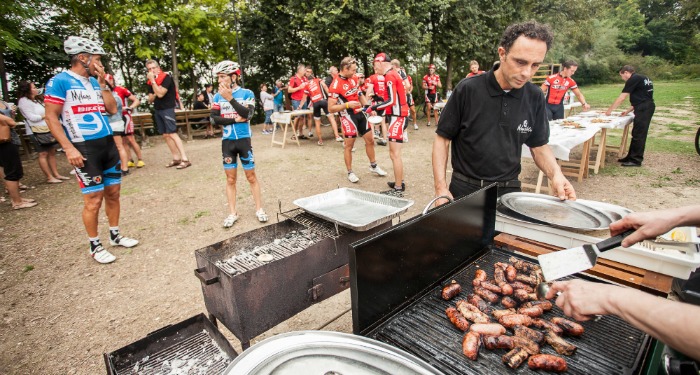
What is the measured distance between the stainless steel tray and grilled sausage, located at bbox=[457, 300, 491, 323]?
0.77 meters

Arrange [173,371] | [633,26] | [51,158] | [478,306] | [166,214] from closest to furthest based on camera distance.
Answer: [478,306], [173,371], [166,214], [51,158], [633,26]

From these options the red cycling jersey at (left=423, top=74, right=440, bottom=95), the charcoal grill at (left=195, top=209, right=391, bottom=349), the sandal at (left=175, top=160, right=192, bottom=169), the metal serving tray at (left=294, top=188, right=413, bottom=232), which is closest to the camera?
the charcoal grill at (left=195, top=209, right=391, bottom=349)

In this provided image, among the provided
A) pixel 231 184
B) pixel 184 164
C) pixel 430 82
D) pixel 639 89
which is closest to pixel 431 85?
pixel 430 82

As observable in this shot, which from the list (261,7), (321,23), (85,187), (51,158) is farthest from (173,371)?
(261,7)

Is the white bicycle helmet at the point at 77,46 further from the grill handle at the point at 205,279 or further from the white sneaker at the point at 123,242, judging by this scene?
the grill handle at the point at 205,279

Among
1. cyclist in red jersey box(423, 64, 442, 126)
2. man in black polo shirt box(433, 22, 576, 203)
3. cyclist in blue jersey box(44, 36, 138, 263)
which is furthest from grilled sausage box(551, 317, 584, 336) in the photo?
cyclist in red jersey box(423, 64, 442, 126)

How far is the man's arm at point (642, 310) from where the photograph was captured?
2.91 feet

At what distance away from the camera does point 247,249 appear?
2.61m

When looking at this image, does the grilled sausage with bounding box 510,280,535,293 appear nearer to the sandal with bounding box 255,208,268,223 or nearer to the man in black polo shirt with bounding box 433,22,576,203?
the man in black polo shirt with bounding box 433,22,576,203

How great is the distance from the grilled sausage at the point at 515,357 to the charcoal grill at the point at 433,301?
0.08 feet

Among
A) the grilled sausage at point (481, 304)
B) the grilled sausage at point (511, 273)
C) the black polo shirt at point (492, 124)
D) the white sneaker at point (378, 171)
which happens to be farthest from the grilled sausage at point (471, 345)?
the white sneaker at point (378, 171)

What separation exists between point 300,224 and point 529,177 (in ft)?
20.2

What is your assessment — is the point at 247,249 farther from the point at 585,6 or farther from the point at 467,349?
the point at 585,6

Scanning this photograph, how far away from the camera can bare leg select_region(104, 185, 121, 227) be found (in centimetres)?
415
